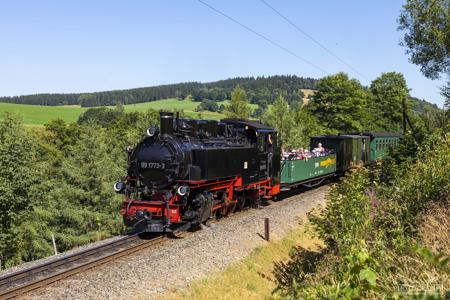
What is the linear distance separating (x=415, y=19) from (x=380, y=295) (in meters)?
20.3

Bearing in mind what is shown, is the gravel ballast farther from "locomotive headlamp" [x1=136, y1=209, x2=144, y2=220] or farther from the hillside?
the hillside

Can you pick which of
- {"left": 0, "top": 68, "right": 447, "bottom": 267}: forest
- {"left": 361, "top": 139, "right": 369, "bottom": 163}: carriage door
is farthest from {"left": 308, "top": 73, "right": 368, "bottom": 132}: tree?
{"left": 361, "top": 139, "right": 369, "bottom": 163}: carriage door

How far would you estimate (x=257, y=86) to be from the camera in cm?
12800

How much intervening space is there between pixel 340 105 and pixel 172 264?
48.1 m

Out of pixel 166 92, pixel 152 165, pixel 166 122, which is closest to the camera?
pixel 152 165

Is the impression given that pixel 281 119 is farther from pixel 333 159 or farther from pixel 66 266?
pixel 66 266

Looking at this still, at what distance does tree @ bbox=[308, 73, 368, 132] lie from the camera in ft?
179

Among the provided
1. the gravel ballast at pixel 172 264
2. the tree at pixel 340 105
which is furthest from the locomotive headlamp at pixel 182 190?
the tree at pixel 340 105

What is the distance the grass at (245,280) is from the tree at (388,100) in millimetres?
53906

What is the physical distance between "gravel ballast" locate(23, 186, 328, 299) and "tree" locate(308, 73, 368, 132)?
41342mm

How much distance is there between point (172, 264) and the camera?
10.4 metres

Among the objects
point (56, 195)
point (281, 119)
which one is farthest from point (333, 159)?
point (281, 119)

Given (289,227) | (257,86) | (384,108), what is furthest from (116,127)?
(257,86)

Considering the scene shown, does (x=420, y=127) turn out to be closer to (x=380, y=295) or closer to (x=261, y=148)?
(x=261, y=148)
